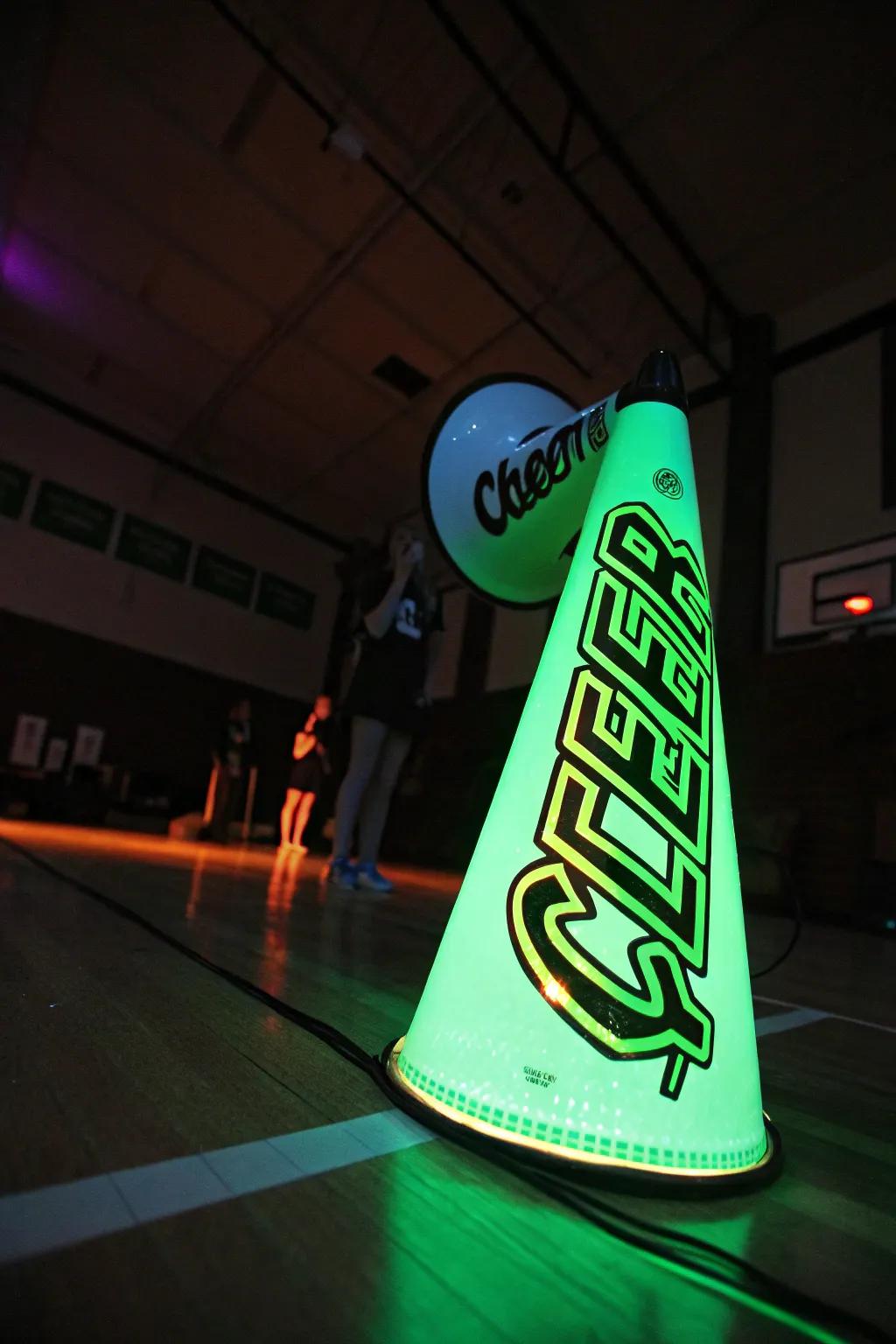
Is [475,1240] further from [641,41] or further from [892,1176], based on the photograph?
[641,41]

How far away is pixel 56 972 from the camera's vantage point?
72cm

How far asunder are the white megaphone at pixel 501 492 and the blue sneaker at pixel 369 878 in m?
1.54

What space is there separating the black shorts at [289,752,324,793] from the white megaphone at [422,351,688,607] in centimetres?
338

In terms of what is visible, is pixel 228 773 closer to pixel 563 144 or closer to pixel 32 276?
pixel 32 276

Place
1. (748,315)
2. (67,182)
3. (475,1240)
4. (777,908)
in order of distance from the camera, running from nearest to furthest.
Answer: (475,1240) < (777,908) < (67,182) < (748,315)

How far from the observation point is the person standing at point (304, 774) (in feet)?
13.8

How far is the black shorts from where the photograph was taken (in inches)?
166

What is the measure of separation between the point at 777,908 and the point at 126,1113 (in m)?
3.79

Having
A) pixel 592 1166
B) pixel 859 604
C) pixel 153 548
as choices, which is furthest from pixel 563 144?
pixel 153 548

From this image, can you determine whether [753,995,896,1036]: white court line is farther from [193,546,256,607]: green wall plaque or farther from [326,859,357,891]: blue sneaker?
[193,546,256,607]: green wall plaque

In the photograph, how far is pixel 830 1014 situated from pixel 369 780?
5.10 feet

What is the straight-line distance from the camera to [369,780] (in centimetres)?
231

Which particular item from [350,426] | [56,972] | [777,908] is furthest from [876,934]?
[350,426]

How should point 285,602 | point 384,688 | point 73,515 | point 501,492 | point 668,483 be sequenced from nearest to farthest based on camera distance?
point 668,483
point 501,492
point 384,688
point 73,515
point 285,602
